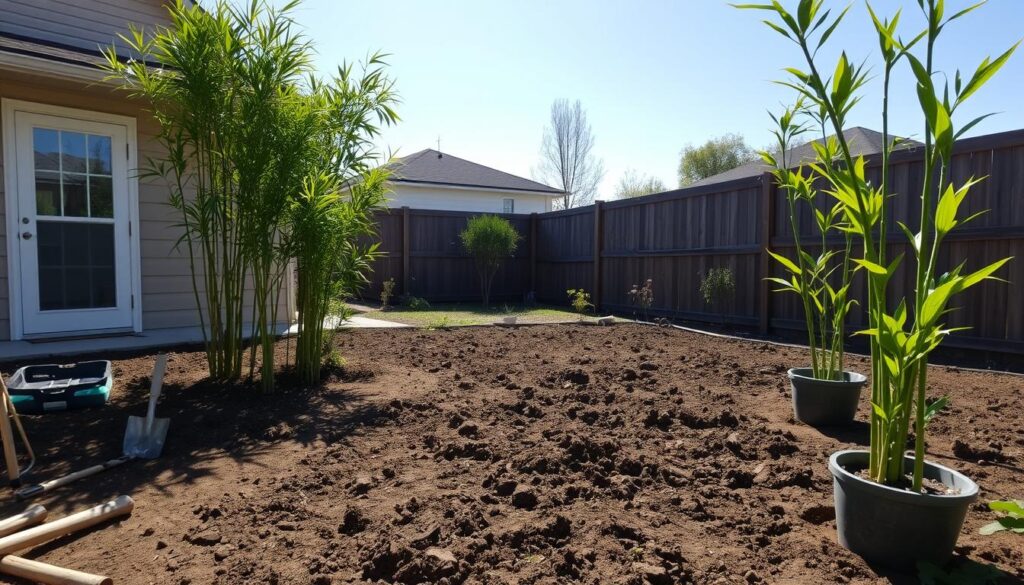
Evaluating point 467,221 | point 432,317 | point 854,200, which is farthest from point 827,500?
point 467,221

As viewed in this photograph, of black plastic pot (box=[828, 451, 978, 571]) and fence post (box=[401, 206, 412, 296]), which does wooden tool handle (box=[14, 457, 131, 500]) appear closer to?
black plastic pot (box=[828, 451, 978, 571])

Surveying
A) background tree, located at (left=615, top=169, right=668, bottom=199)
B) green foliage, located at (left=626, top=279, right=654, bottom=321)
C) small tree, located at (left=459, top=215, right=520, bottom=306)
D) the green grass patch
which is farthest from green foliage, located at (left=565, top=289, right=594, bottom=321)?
A: background tree, located at (left=615, top=169, right=668, bottom=199)

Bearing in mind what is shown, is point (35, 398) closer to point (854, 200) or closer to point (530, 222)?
point (854, 200)

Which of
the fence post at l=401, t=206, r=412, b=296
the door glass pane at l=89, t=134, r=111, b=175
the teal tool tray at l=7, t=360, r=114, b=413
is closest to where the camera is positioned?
the teal tool tray at l=7, t=360, r=114, b=413

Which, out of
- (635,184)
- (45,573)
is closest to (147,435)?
(45,573)

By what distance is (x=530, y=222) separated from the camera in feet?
42.3

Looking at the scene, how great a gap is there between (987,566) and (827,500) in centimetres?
55

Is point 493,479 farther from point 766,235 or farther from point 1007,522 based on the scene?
point 766,235

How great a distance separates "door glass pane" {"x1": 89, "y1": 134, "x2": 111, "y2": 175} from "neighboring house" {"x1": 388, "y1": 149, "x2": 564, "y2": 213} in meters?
11.2

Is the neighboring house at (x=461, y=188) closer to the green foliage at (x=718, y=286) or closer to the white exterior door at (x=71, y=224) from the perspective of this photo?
the green foliage at (x=718, y=286)

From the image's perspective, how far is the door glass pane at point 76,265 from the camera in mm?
5410

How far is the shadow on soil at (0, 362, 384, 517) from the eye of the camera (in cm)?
254

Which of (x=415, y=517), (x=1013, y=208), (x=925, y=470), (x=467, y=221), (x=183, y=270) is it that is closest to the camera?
(x=925, y=470)

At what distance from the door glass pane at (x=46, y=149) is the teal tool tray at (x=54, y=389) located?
2.61 meters
